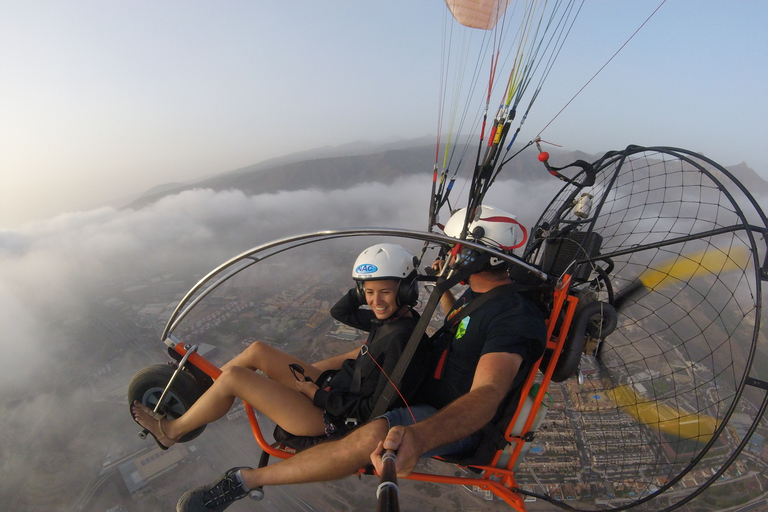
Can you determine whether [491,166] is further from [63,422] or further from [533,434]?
[63,422]

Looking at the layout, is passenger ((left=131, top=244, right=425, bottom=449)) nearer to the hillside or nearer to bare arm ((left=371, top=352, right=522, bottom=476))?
bare arm ((left=371, top=352, right=522, bottom=476))

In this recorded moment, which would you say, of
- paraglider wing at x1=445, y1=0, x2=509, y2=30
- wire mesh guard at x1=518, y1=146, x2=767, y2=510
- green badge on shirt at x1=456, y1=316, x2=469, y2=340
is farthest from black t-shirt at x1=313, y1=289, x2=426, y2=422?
paraglider wing at x1=445, y1=0, x2=509, y2=30

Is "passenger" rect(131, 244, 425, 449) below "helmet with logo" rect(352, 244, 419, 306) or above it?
below

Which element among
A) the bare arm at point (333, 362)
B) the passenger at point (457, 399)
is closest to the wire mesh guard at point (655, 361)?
the passenger at point (457, 399)

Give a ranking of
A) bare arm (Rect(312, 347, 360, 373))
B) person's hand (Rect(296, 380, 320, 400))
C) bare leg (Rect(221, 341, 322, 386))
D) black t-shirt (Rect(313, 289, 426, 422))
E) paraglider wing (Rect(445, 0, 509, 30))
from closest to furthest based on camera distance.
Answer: black t-shirt (Rect(313, 289, 426, 422)) < person's hand (Rect(296, 380, 320, 400)) < bare leg (Rect(221, 341, 322, 386)) < bare arm (Rect(312, 347, 360, 373)) < paraglider wing (Rect(445, 0, 509, 30))

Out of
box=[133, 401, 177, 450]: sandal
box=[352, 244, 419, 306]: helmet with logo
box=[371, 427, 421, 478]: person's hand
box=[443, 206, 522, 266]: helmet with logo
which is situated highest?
box=[443, 206, 522, 266]: helmet with logo

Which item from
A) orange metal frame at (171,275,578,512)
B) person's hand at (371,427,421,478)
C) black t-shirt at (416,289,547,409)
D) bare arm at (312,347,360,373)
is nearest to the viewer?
person's hand at (371,427,421,478)
